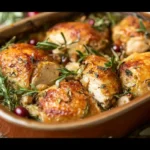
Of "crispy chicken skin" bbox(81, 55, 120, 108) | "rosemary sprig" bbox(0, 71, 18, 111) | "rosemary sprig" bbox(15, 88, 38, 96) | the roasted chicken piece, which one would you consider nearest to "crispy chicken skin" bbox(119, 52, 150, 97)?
"crispy chicken skin" bbox(81, 55, 120, 108)

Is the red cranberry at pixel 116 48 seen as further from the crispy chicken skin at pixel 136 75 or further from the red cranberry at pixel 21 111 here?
the red cranberry at pixel 21 111

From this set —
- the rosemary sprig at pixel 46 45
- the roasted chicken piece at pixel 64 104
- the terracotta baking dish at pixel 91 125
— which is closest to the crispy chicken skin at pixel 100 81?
the roasted chicken piece at pixel 64 104

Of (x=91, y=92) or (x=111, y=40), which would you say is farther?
(x=111, y=40)

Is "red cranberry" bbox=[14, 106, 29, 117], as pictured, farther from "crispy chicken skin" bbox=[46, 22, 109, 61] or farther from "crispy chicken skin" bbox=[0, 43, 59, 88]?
"crispy chicken skin" bbox=[46, 22, 109, 61]

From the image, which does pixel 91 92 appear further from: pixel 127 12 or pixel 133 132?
pixel 127 12

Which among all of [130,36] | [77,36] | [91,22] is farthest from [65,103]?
[91,22]

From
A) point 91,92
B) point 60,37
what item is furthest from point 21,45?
point 91,92

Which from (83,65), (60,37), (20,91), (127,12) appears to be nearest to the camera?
(20,91)
